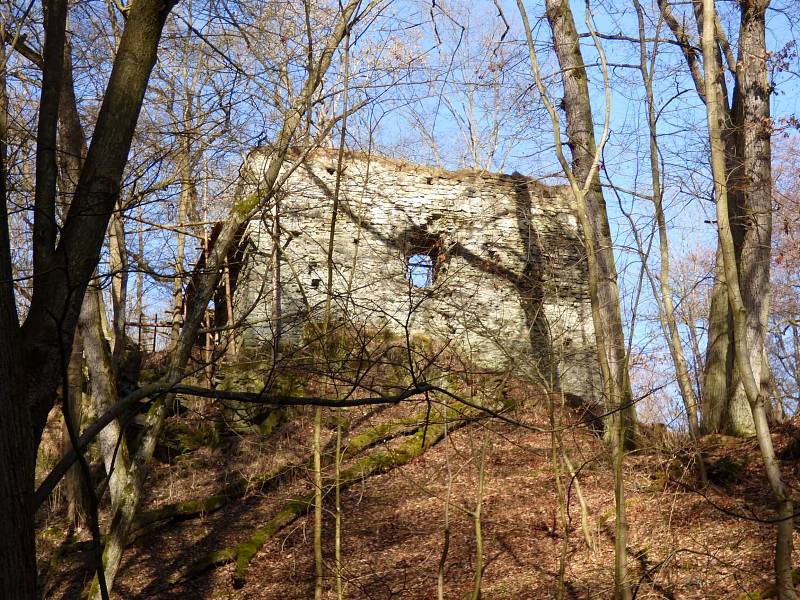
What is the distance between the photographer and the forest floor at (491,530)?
6.30 metres

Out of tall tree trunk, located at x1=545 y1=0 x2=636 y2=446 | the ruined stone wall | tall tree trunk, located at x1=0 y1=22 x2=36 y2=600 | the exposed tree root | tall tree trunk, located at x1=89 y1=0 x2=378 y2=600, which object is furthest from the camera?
the ruined stone wall

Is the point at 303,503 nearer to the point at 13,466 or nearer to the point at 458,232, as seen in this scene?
the point at 13,466

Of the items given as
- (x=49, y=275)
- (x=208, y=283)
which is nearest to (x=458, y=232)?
(x=208, y=283)

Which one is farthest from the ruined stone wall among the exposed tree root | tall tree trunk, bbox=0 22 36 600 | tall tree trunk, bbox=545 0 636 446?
tall tree trunk, bbox=0 22 36 600

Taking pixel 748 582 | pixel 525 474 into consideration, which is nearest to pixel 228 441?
pixel 525 474

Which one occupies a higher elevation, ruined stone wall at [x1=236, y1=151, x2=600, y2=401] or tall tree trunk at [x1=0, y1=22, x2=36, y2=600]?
ruined stone wall at [x1=236, y1=151, x2=600, y2=401]

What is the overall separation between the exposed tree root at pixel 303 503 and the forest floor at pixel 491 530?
0.26 feet

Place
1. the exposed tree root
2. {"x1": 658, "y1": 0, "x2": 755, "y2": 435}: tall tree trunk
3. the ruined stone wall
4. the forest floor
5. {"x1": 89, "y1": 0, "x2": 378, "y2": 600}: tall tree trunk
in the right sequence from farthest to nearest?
the ruined stone wall < {"x1": 658, "y1": 0, "x2": 755, "y2": 435}: tall tree trunk < the exposed tree root < the forest floor < {"x1": 89, "y1": 0, "x2": 378, "y2": 600}: tall tree trunk

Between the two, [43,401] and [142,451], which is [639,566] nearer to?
[142,451]

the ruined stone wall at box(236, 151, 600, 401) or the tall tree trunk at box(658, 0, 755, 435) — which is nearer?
the tall tree trunk at box(658, 0, 755, 435)

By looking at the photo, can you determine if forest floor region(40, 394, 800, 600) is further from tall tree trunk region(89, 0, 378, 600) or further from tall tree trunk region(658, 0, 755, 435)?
tall tree trunk region(89, 0, 378, 600)

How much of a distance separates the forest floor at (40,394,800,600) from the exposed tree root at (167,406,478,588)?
3.1 inches

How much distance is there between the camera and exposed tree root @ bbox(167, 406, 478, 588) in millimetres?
7858

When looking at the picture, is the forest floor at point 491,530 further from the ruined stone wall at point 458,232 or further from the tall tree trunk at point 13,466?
the tall tree trunk at point 13,466
